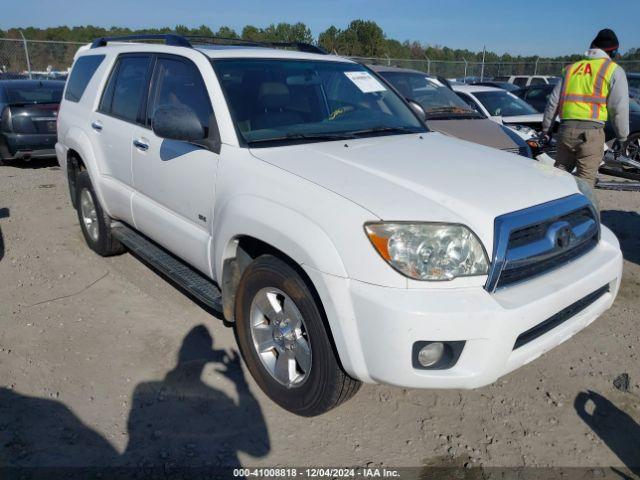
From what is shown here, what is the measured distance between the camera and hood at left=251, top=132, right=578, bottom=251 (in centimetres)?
243

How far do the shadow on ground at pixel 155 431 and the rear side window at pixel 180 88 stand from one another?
1.62 meters

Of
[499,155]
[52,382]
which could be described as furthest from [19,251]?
[499,155]

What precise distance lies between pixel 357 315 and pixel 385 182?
0.71m

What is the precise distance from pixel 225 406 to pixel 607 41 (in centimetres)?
501

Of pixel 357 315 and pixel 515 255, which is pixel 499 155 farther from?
pixel 357 315

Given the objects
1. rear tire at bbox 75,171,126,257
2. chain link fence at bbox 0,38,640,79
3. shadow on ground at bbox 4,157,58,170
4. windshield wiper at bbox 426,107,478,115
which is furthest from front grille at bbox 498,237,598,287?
chain link fence at bbox 0,38,640,79

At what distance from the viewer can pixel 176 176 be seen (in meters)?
3.48

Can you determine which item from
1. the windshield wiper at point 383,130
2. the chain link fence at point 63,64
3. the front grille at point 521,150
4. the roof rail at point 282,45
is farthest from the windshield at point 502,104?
the windshield wiper at point 383,130

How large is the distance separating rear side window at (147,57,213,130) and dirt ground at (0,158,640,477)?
153cm

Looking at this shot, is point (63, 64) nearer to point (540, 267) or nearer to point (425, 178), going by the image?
point (425, 178)

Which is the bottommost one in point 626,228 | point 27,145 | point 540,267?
point 626,228

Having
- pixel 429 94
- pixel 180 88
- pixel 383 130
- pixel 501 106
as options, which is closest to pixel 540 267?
pixel 383 130

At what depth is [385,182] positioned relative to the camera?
104 inches

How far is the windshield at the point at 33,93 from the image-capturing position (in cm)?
892
